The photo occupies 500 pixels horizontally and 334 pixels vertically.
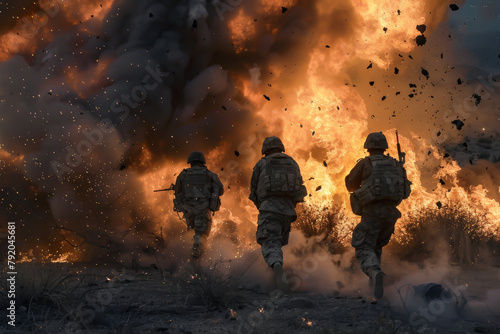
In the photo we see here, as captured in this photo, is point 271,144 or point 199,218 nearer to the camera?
point 271,144

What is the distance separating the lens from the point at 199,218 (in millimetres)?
8500

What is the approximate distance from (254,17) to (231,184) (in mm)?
5172

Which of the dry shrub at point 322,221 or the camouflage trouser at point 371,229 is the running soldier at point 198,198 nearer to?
the dry shrub at point 322,221

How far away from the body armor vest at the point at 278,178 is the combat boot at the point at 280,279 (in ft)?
3.59

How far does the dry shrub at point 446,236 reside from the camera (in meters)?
9.06

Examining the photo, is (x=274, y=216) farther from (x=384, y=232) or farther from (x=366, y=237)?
(x=384, y=232)

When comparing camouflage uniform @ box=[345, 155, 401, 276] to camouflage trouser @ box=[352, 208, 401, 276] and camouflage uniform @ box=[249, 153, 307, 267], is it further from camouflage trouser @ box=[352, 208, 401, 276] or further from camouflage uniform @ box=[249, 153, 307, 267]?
camouflage uniform @ box=[249, 153, 307, 267]

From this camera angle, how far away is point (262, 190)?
655 cm

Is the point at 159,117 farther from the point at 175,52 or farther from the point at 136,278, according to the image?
the point at 136,278

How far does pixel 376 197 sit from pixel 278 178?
1420mm

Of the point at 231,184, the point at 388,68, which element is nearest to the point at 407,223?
the point at 388,68

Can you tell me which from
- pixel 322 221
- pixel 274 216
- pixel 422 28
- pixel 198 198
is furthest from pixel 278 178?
pixel 422 28

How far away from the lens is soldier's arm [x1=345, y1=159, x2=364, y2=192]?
20.6 ft

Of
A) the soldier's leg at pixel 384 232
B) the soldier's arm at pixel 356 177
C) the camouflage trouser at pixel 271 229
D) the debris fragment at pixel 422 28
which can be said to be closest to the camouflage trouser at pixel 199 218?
the camouflage trouser at pixel 271 229
